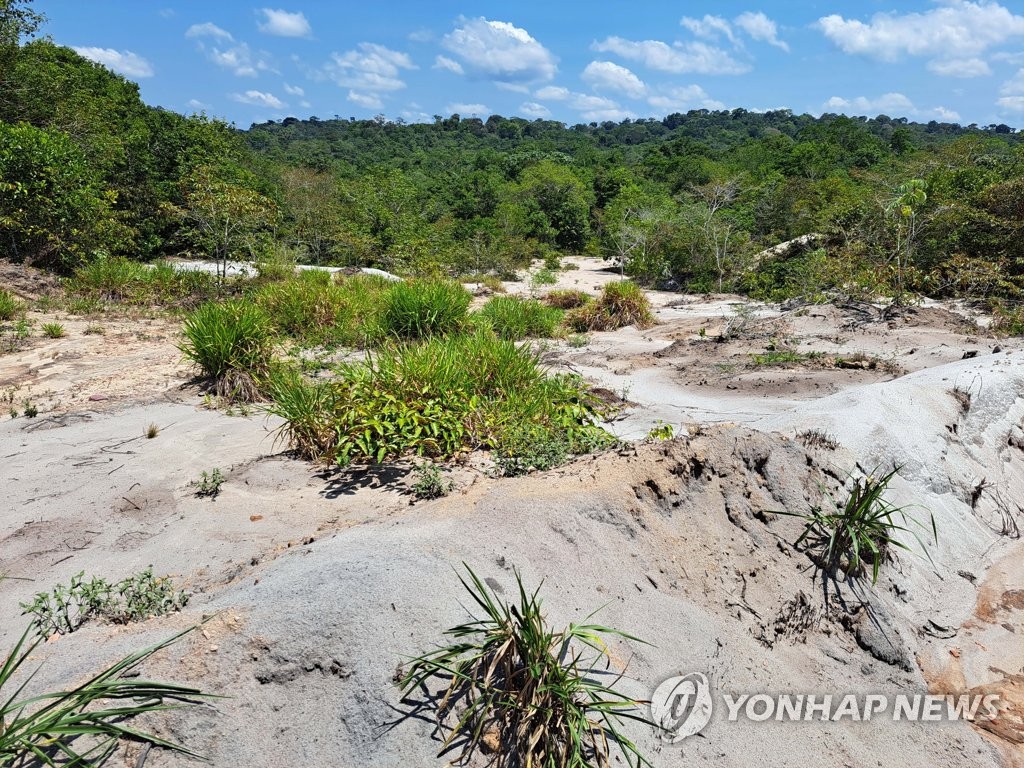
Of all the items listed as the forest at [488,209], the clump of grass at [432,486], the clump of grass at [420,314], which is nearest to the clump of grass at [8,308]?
the forest at [488,209]

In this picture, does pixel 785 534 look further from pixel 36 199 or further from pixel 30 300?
pixel 36 199

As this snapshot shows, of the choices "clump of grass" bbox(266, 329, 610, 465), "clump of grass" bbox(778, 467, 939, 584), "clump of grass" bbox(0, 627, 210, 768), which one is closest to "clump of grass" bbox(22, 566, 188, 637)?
"clump of grass" bbox(0, 627, 210, 768)

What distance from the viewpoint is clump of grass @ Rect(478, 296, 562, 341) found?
11.6 m

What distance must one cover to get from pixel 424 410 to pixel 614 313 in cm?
981

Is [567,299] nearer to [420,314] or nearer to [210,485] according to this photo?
[420,314]

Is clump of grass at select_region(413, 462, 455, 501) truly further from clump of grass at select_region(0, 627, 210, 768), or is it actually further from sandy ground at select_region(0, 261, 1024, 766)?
clump of grass at select_region(0, 627, 210, 768)

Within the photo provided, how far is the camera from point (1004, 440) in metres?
5.74

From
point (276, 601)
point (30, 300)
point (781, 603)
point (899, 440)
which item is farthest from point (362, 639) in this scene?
point (30, 300)

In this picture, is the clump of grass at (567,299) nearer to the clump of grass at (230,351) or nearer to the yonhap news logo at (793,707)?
the clump of grass at (230,351)

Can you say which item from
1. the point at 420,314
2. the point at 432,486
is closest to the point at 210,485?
the point at 432,486

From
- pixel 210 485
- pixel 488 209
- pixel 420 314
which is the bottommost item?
pixel 210 485

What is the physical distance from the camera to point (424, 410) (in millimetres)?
4668

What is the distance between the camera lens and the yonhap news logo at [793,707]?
2.54 m

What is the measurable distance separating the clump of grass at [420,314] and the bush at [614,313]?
4.86 meters
